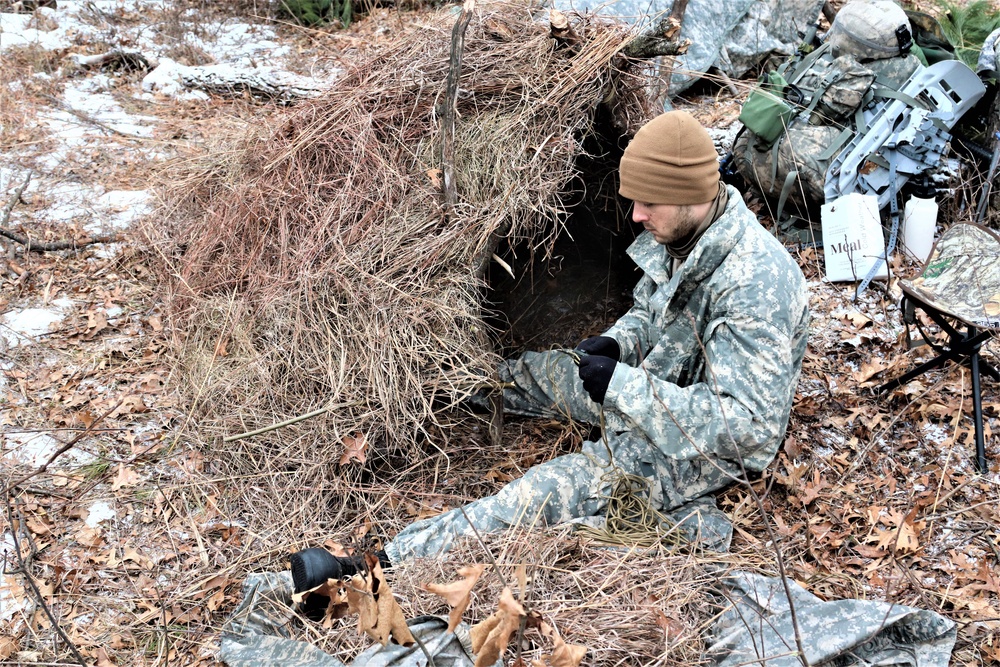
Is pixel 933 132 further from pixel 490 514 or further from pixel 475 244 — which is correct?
pixel 490 514

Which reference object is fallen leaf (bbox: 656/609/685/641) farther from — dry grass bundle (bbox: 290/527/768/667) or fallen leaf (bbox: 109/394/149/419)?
fallen leaf (bbox: 109/394/149/419)

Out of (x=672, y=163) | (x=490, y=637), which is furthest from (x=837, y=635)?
(x=672, y=163)

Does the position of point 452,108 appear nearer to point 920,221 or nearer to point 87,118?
point 920,221

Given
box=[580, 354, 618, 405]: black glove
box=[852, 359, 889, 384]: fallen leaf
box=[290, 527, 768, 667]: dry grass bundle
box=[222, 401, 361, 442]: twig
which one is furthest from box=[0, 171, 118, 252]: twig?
box=[852, 359, 889, 384]: fallen leaf

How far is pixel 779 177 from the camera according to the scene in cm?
570

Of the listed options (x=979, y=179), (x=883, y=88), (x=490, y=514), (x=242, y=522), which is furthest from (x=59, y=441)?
(x=979, y=179)

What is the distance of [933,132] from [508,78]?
312 centimetres

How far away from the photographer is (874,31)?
5484 millimetres

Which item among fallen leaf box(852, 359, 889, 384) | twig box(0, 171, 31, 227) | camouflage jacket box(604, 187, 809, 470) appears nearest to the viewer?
camouflage jacket box(604, 187, 809, 470)

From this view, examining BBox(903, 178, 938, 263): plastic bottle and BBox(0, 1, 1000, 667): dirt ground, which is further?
BBox(903, 178, 938, 263): plastic bottle

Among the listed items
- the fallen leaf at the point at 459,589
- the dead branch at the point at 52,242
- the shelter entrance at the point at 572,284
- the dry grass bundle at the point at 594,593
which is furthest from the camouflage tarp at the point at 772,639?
the dead branch at the point at 52,242

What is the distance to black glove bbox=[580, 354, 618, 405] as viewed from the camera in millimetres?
3107

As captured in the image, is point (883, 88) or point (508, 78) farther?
point (883, 88)

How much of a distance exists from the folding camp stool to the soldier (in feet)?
3.35
